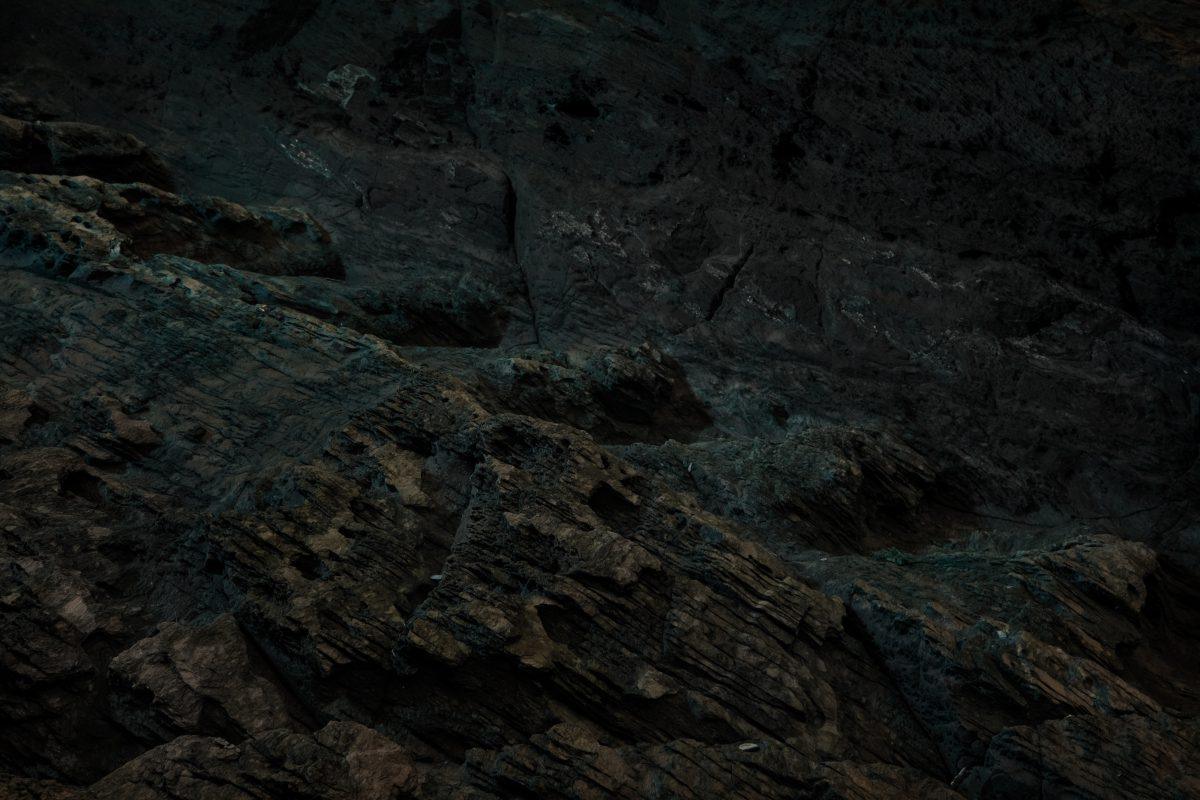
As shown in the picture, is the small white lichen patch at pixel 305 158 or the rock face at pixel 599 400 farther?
the small white lichen patch at pixel 305 158

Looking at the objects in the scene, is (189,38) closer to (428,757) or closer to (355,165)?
(355,165)

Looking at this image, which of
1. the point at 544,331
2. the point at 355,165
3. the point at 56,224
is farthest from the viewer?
→ the point at 355,165

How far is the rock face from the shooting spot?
10156 mm

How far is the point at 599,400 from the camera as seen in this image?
1795 cm

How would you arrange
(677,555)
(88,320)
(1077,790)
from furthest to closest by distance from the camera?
1. (88,320)
2. (677,555)
3. (1077,790)

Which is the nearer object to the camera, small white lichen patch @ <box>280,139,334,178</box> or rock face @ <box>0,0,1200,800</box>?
rock face @ <box>0,0,1200,800</box>

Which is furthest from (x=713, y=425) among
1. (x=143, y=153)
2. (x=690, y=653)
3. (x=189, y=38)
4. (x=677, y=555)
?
(x=189, y=38)

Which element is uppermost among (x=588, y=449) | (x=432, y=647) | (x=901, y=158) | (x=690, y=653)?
(x=901, y=158)

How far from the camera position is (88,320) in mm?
16062

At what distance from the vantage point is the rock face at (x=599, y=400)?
10156mm

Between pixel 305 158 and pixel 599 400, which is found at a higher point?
pixel 305 158

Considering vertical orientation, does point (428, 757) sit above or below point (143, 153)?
below

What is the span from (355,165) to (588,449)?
1489 centimetres

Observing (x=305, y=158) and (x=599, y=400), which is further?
(x=305, y=158)
